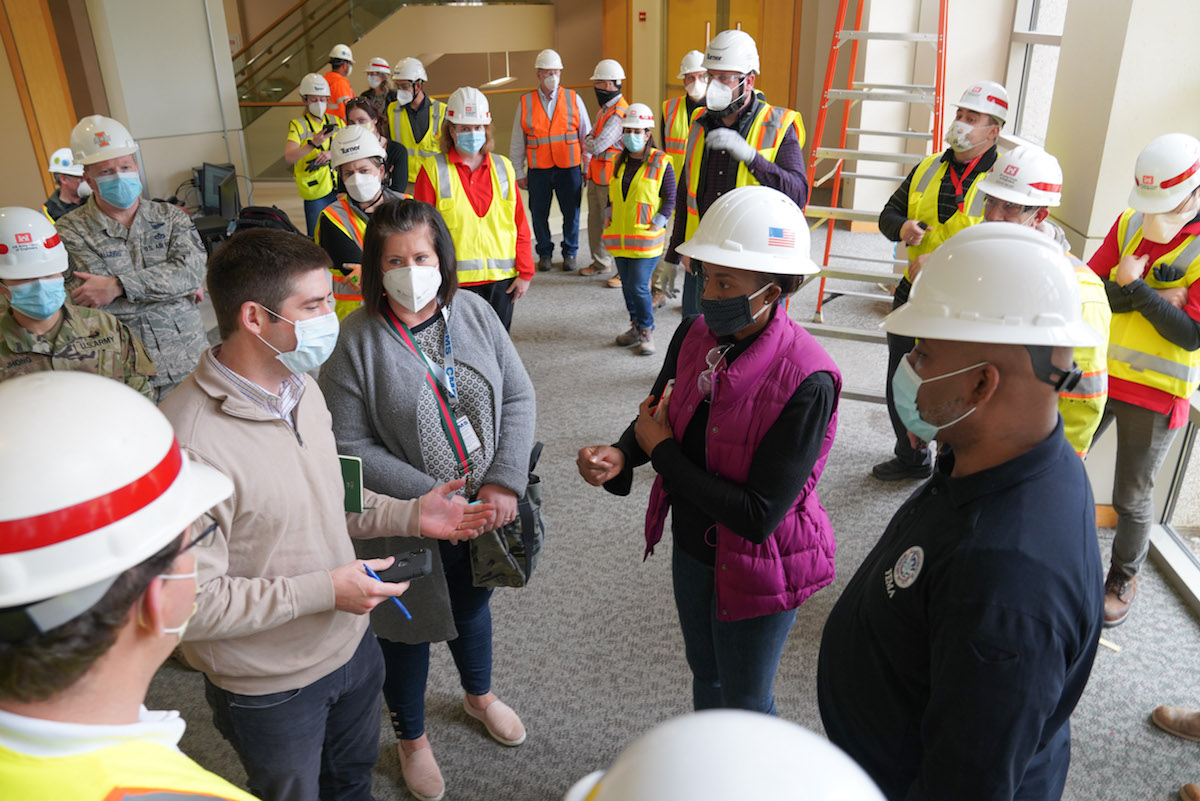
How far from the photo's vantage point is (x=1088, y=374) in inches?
94.4

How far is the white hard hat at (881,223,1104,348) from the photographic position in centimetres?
123

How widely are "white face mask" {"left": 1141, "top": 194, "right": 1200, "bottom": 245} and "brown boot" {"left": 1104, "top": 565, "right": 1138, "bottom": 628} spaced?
4.04 feet

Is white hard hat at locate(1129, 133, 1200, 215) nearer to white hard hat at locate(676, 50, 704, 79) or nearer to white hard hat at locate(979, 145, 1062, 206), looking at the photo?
white hard hat at locate(979, 145, 1062, 206)

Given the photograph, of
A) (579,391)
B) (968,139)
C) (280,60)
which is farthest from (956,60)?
(280,60)

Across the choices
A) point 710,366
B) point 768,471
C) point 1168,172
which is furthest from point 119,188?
point 1168,172

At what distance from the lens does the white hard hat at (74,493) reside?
0.81 meters

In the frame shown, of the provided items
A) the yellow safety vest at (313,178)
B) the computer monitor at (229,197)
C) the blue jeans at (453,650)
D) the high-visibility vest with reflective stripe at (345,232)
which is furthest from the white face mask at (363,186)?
the computer monitor at (229,197)

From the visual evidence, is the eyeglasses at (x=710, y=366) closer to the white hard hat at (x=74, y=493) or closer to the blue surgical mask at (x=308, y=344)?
the blue surgical mask at (x=308, y=344)

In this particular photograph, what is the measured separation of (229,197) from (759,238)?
7.19 m

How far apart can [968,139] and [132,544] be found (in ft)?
11.8

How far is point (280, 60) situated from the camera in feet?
37.0

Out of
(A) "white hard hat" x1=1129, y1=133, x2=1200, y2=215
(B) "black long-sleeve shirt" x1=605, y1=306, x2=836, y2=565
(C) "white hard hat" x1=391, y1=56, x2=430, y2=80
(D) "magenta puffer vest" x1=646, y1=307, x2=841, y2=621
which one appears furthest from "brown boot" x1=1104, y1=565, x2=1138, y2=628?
(C) "white hard hat" x1=391, y1=56, x2=430, y2=80

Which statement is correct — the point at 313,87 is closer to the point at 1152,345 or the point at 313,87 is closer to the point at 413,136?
the point at 413,136

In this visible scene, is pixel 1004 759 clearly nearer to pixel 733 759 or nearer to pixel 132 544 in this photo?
pixel 733 759
